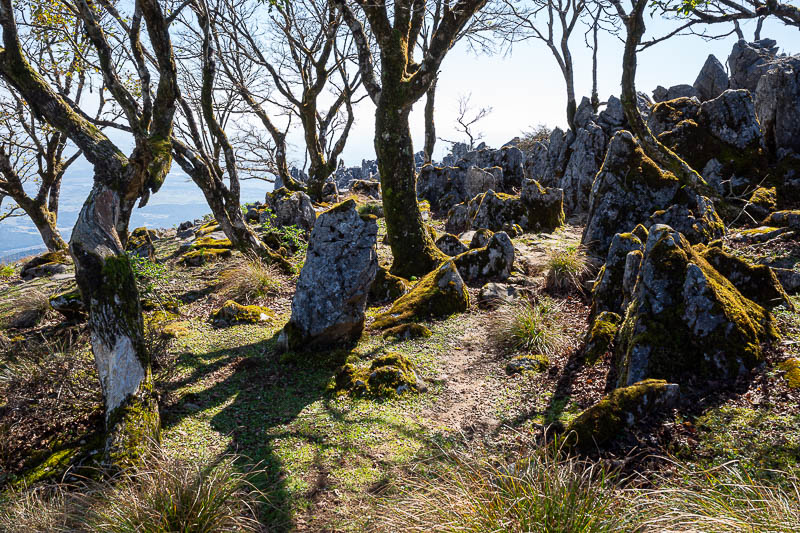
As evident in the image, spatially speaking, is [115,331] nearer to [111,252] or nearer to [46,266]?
[111,252]

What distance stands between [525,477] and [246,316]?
6.28 m

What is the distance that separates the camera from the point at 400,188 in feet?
29.0

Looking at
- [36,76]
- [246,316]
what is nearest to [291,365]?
[246,316]

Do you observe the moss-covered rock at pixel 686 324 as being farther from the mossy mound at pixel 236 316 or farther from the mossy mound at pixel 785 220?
the mossy mound at pixel 236 316

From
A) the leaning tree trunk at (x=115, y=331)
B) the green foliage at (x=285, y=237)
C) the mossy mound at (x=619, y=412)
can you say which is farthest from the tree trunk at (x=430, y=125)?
the mossy mound at (x=619, y=412)

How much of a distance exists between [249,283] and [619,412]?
7687mm

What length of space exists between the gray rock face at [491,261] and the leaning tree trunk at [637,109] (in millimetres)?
3166

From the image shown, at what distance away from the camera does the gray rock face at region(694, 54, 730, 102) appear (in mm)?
24766

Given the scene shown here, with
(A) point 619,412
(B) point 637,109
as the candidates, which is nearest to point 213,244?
(B) point 637,109

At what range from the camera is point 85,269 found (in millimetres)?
4500

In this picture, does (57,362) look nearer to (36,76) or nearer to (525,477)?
(36,76)

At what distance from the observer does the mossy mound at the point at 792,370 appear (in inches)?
138

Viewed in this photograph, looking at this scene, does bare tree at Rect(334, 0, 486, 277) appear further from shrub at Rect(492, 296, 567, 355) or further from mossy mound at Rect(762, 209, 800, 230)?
mossy mound at Rect(762, 209, 800, 230)

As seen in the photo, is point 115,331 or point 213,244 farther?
point 213,244
